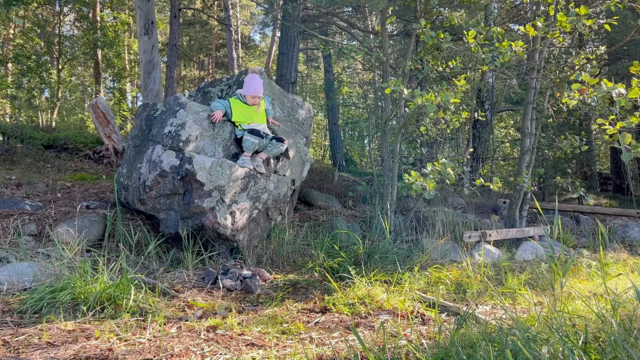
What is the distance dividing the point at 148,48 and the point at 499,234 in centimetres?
660

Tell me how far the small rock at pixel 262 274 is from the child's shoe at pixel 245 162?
3.91ft

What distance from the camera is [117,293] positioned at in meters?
3.71

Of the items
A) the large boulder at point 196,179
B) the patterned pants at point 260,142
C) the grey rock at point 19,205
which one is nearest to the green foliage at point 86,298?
the large boulder at point 196,179

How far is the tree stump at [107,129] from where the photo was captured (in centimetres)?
784

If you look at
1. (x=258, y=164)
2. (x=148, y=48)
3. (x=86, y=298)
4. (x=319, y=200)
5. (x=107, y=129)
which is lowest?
(x=86, y=298)

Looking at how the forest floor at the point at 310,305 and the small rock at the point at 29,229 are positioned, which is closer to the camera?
the forest floor at the point at 310,305

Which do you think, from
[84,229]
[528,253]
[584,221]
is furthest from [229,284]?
[584,221]

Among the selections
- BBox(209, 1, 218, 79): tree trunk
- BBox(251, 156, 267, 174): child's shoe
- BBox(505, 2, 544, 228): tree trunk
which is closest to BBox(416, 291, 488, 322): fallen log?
BBox(251, 156, 267, 174): child's shoe

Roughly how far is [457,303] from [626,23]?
30.5 ft

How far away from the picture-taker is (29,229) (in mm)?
5273

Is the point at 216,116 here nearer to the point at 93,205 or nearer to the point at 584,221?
the point at 93,205

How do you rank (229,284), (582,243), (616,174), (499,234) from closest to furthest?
(229,284) < (499,234) < (582,243) < (616,174)

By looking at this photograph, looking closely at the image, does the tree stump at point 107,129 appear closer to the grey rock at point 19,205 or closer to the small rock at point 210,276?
the grey rock at point 19,205

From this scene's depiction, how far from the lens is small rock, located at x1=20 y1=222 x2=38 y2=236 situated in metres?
5.25
